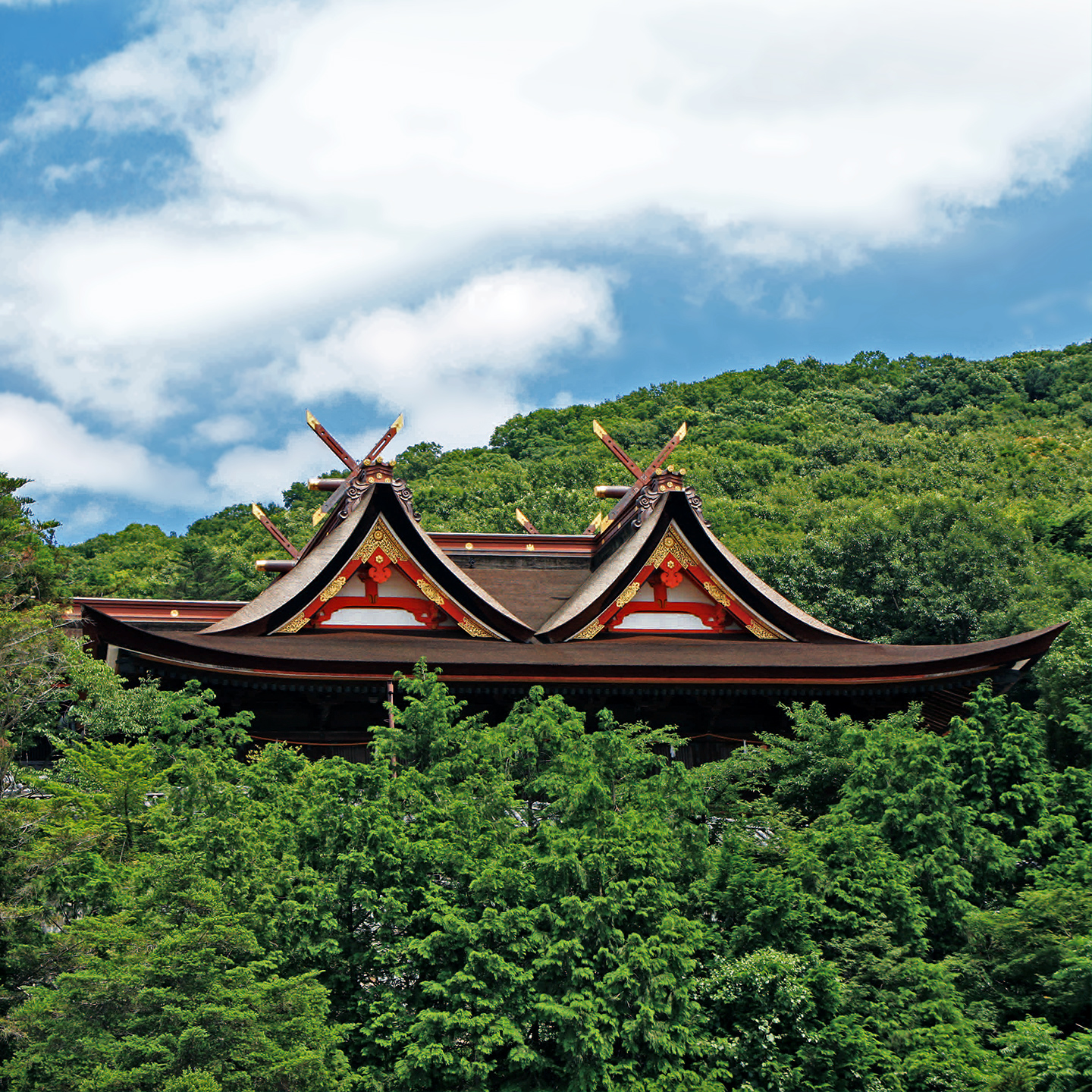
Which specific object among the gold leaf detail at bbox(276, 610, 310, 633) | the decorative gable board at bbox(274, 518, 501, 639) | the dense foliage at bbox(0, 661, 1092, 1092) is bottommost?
the dense foliage at bbox(0, 661, 1092, 1092)

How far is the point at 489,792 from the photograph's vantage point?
1141cm

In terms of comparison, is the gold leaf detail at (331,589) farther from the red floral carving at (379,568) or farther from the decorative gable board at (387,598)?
the red floral carving at (379,568)

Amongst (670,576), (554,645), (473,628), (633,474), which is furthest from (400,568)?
(633,474)

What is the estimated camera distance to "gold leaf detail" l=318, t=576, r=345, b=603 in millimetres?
17688

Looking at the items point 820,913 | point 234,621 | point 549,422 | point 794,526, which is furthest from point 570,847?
point 549,422

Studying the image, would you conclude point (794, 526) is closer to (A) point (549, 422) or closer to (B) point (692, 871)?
(A) point (549, 422)

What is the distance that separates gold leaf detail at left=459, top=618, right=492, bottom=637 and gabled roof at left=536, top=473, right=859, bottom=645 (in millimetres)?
1010

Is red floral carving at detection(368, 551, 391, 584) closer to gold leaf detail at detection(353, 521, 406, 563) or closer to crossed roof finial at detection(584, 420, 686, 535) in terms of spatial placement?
gold leaf detail at detection(353, 521, 406, 563)

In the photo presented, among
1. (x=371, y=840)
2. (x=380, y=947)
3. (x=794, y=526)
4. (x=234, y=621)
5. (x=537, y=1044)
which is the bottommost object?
(x=537, y=1044)

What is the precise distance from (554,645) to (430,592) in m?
2.01

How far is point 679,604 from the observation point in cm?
1902

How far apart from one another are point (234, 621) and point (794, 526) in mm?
30677

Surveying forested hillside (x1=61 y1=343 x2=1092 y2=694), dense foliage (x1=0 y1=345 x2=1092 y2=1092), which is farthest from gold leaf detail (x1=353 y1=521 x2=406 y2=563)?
forested hillside (x1=61 y1=343 x2=1092 y2=694)

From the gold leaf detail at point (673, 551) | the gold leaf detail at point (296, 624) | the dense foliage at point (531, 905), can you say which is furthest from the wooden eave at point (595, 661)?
the gold leaf detail at point (673, 551)
